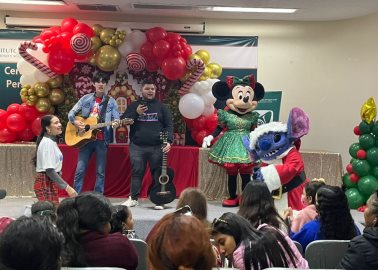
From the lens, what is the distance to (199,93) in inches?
241

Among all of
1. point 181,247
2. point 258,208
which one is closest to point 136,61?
point 258,208

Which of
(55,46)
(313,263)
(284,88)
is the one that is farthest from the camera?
(284,88)

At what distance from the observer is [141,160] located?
5371 mm

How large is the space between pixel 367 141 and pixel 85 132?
3.19 m

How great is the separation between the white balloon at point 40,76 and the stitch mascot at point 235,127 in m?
2.13

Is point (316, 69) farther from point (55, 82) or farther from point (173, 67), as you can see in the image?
point (55, 82)

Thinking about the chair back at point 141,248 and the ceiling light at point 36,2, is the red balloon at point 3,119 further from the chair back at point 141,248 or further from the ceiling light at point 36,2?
the chair back at point 141,248

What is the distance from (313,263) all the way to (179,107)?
3922mm

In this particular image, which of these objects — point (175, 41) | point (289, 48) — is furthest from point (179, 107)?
point (289, 48)

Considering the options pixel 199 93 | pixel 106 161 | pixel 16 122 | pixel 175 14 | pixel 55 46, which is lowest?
pixel 106 161

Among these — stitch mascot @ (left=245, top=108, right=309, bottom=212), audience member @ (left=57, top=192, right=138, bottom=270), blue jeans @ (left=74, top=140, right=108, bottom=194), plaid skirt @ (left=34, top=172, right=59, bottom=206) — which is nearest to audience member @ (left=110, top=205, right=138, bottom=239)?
audience member @ (left=57, top=192, right=138, bottom=270)

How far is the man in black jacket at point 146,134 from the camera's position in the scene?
5359mm

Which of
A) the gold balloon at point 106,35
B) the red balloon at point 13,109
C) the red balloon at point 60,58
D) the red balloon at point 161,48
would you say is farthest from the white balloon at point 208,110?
the red balloon at point 13,109

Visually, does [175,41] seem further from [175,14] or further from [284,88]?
[284,88]
